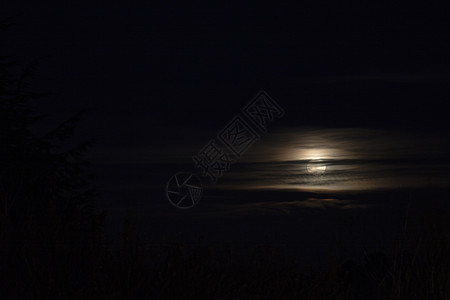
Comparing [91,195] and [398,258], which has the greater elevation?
[398,258]

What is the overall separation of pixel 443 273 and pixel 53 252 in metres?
4.47

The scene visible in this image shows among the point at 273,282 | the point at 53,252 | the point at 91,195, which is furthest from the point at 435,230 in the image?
the point at 91,195

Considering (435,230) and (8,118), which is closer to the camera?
(435,230)

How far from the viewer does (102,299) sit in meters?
4.75

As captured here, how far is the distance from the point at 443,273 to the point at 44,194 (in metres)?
8.38

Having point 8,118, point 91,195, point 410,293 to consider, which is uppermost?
point 8,118

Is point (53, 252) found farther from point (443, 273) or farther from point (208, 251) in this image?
point (443, 273)

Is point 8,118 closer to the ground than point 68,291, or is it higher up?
higher up

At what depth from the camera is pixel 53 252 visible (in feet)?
17.6

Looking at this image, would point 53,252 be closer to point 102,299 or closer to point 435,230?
point 102,299

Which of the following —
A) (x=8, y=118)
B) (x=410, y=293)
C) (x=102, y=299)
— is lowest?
(x=410, y=293)

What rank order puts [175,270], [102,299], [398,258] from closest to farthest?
[102,299]
[175,270]
[398,258]

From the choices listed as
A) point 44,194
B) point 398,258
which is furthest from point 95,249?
point 44,194

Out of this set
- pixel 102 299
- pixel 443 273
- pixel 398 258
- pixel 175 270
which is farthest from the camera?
pixel 398 258
